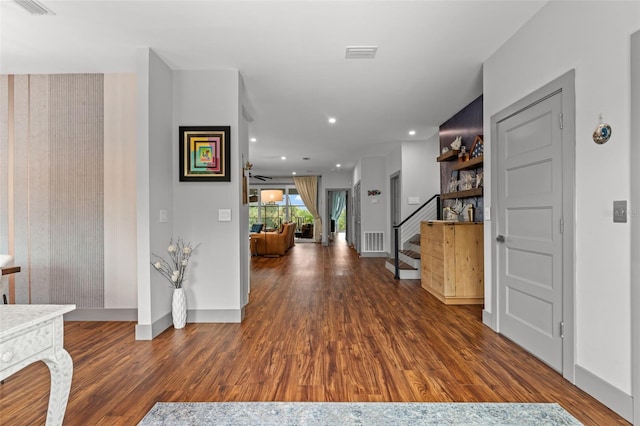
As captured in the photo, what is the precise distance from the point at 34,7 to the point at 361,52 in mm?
2658

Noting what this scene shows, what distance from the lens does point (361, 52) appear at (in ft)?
10.1

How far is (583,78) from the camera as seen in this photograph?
2.09 metres

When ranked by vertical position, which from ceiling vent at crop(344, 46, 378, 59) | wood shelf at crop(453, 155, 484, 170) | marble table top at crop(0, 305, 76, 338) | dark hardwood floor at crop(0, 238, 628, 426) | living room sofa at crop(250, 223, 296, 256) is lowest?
dark hardwood floor at crop(0, 238, 628, 426)

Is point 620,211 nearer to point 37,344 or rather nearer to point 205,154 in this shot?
point 37,344

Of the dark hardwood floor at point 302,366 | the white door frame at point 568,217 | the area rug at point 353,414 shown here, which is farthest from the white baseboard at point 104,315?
the white door frame at point 568,217

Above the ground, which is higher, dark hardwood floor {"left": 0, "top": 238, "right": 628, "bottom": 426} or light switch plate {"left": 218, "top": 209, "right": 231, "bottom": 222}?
light switch plate {"left": 218, "top": 209, "right": 231, "bottom": 222}

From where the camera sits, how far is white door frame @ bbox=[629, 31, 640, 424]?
1711mm

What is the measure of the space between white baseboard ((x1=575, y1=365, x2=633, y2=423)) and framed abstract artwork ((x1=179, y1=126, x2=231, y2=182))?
333cm

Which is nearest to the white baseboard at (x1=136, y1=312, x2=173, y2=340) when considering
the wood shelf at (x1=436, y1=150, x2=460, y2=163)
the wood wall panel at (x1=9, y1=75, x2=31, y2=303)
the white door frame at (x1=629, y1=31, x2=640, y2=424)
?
the wood wall panel at (x1=9, y1=75, x2=31, y2=303)

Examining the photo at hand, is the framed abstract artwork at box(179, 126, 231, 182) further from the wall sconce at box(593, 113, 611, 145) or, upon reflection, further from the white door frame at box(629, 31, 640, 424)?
the white door frame at box(629, 31, 640, 424)

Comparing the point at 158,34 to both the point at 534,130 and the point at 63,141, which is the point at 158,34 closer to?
the point at 63,141

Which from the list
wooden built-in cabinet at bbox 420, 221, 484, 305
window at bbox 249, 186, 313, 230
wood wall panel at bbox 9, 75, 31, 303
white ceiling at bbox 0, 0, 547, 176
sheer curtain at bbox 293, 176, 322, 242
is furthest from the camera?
window at bbox 249, 186, 313, 230

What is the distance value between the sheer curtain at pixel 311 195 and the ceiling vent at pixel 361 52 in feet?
30.8

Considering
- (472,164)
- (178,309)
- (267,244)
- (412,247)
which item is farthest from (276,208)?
(178,309)
